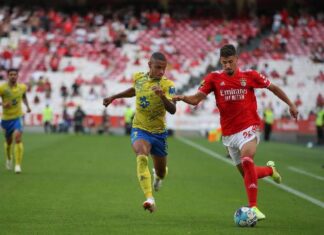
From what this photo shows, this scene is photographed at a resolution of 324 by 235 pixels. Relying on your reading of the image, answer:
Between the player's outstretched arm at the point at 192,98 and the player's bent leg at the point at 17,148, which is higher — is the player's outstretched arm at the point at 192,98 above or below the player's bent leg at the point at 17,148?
above

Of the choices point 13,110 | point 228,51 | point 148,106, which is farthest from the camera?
point 13,110

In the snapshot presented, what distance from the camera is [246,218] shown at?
32.7ft

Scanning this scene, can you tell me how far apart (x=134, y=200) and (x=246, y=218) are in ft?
11.3

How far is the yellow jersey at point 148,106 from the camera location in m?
11.3

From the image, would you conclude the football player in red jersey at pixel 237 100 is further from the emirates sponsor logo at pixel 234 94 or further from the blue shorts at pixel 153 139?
the blue shorts at pixel 153 139

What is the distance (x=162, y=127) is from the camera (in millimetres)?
11562

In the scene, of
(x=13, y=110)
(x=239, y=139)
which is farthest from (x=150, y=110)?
(x=13, y=110)

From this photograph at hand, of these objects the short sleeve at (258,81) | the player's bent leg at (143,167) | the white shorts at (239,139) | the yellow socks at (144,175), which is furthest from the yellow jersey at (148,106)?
the short sleeve at (258,81)

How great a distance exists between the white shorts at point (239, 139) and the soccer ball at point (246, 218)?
96cm

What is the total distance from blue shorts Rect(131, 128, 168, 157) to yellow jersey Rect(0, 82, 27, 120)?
7387mm

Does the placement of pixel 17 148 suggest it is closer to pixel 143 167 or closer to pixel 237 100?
pixel 143 167

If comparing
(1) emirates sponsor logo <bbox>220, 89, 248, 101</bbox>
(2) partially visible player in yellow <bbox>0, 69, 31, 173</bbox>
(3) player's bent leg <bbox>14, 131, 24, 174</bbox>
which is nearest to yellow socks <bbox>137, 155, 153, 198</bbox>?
(1) emirates sponsor logo <bbox>220, 89, 248, 101</bbox>

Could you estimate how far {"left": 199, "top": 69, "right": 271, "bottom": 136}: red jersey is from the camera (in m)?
10.7

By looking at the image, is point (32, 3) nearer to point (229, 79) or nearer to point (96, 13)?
point (96, 13)
